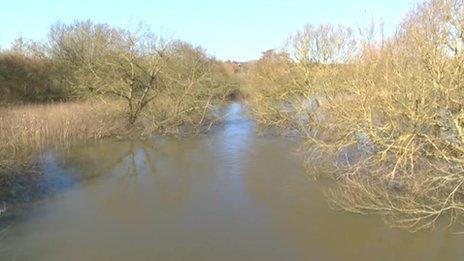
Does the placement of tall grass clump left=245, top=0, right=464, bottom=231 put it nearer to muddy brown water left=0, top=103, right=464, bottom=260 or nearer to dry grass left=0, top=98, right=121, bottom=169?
muddy brown water left=0, top=103, right=464, bottom=260

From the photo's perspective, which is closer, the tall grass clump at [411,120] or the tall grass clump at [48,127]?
the tall grass clump at [411,120]

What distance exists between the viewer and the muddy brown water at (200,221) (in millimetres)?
7496

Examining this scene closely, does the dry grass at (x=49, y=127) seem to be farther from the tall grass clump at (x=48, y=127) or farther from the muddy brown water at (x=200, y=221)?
the muddy brown water at (x=200, y=221)

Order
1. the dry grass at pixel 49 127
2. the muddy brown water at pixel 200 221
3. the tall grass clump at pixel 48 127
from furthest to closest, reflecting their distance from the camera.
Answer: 1. the dry grass at pixel 49 127
2. the tall grass clump at pixel 48 127
3. the muddy brown water at pixel 200 221

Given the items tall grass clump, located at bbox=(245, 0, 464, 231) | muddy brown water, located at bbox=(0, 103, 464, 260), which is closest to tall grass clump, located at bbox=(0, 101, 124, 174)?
muddy brown water, located at bbox=(0, 103, 464, 260)

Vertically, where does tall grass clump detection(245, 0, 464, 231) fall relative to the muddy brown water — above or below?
above

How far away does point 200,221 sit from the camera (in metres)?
8.95

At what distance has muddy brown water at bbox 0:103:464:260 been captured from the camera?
7496mm

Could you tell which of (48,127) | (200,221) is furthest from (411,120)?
(48,127)

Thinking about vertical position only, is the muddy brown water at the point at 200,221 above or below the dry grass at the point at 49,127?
below

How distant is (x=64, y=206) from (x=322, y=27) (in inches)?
511

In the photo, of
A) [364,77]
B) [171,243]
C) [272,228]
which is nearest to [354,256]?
[272,228]

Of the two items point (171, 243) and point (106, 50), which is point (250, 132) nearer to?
point (106, 50)

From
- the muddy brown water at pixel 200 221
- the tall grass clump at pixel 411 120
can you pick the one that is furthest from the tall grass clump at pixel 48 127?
the tall grass clump at pixel 411 120
